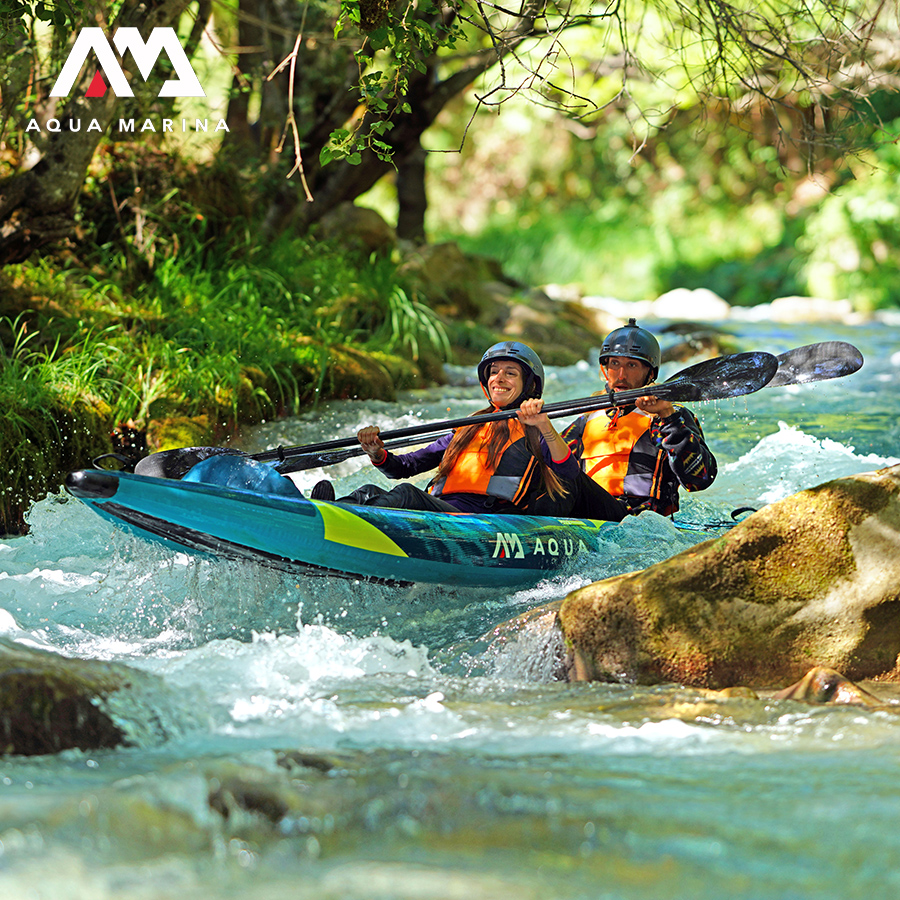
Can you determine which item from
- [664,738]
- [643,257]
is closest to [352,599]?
[664,738]

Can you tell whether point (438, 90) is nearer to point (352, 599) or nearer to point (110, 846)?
point (352, 599)

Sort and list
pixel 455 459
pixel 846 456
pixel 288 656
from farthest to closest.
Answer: pixel 846 456 < pixel 455 459 < pixel 288 656

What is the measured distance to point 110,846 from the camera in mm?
1856


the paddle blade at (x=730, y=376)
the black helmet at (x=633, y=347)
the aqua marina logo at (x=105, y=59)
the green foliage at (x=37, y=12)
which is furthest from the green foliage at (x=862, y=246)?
the green foliage at (x=37, y=12)

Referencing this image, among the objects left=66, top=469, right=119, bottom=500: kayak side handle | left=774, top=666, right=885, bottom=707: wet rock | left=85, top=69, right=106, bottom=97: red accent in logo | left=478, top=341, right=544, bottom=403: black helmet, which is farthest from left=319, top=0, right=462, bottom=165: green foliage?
left=85, top=69, right=106, bottom=97: red accent in logo

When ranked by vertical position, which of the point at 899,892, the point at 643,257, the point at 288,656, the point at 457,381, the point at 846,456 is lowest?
the point at 899,892

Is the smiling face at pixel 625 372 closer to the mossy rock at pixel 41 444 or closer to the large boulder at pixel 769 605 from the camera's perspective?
the large boulder at pixel 769 605

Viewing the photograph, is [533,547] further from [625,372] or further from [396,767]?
[396,767]

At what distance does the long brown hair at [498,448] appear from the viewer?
397 cm

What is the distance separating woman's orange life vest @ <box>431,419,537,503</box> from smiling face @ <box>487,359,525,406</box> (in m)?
0.12

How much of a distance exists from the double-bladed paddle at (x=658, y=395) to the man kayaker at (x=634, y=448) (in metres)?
0.13

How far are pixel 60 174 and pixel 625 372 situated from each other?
301 cm

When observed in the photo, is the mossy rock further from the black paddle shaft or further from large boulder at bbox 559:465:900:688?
large boulder at bbox 559:465:900:688

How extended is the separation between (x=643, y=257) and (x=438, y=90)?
832 cm
